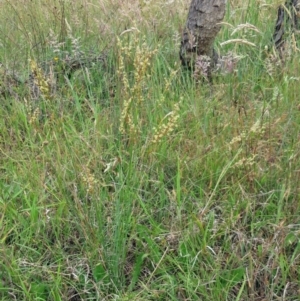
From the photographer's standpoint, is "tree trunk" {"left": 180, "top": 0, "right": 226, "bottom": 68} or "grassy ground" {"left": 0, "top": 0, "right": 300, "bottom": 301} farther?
"tree trunk" {"left": 180, "top": 0, "right": 226, "bottom": 68}

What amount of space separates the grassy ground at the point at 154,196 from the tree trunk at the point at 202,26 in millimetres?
382

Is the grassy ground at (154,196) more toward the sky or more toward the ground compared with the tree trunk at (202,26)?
more toward the ground

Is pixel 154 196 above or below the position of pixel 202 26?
below

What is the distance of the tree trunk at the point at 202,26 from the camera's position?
273 cm

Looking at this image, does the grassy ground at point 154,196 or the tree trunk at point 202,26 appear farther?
the tree trunk at point 202,26

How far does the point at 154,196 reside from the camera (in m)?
1.88

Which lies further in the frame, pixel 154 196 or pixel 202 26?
pixel 202 26

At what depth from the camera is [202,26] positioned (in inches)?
109

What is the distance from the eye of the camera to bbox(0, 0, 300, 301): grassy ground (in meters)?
1.56

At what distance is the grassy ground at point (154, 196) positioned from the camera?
5.12 feet

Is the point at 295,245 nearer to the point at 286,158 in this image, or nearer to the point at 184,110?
the point at 286,158

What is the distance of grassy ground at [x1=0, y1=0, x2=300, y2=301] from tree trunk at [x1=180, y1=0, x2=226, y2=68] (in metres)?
0.38

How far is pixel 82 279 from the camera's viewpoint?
1.60 metres

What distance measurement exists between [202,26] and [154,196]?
4.24 ft
